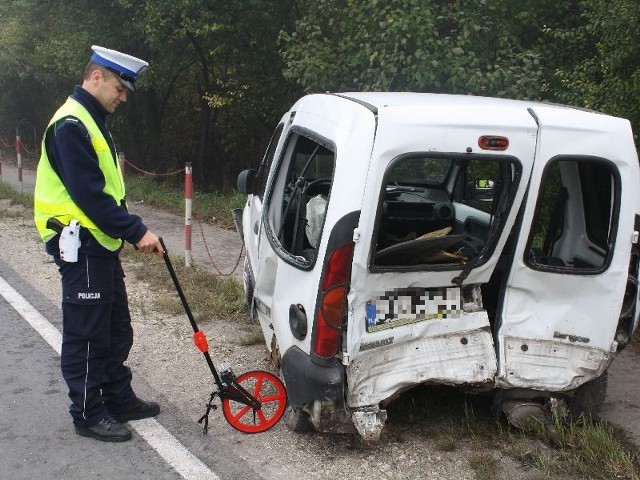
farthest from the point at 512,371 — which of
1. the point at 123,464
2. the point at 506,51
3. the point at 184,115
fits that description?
the point at 184,115

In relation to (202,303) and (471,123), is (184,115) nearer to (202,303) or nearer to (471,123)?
(202,303)

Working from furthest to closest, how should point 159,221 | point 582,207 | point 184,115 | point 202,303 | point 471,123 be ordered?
point 184,115
point 159,221
point 202,303
point 582,207
point 471,123

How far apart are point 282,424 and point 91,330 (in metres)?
1.20

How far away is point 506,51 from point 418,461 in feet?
17.8

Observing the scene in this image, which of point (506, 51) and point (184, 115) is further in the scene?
point (184, 115)

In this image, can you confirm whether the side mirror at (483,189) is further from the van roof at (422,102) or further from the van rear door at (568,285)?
the van rear door at (568,285)

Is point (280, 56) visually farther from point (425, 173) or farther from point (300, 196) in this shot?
point (300, 196)

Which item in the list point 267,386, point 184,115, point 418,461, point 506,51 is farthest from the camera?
point 184,115

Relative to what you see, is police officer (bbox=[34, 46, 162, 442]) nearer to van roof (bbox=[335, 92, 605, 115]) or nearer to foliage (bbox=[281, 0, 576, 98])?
van roof (bbox=[335, 92, 605, 115])

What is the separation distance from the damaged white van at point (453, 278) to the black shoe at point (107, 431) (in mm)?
932

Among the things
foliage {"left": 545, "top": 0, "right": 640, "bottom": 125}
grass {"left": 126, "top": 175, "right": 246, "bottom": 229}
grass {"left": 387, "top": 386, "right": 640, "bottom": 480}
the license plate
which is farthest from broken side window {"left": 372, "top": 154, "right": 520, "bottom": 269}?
grass {"left": 126, "top": 175, "right": 246, "bottom": 229}

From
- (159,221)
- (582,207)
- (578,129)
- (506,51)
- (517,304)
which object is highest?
(506,51)

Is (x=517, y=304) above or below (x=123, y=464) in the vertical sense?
above

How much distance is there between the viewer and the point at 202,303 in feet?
21.7
